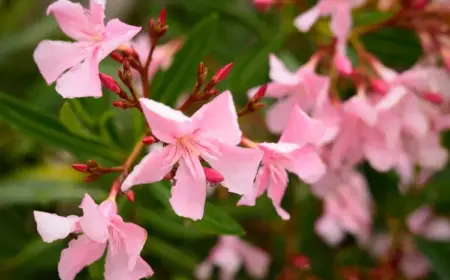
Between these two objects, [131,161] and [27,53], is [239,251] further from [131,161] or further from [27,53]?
[27,53]

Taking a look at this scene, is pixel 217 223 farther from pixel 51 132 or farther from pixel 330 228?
pixel 330 228

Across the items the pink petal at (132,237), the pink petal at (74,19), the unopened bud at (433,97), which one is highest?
the pink petal at (74,19)

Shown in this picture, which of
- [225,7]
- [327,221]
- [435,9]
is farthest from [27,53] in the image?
[435,9]

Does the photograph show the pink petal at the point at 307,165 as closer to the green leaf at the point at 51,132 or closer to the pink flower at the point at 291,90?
the pink flower at the point at 291,90

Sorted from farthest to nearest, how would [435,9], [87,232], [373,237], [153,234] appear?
[373,237], [153,234], [435,9], [87,232]

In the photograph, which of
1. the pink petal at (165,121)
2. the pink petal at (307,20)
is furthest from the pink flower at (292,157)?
the pink petal at (307,20)

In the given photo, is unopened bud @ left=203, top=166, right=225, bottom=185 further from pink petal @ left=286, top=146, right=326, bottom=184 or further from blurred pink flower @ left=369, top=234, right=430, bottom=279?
blurred pink flower @ left=369, top=234, right=430, bottom=279

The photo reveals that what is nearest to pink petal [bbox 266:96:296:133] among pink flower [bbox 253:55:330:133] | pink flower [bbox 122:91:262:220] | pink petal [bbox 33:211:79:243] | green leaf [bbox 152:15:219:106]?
pink flower [bbox 253:55:330:133]
